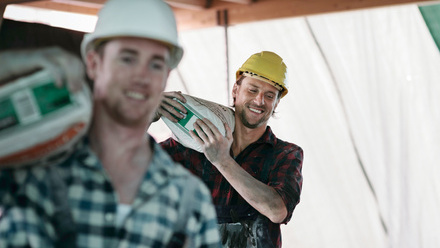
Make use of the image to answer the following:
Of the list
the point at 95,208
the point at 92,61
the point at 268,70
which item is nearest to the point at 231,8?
the point at 268,70

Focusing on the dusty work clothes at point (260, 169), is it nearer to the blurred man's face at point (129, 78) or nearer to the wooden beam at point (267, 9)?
the blurred man's face at point (129, 78)

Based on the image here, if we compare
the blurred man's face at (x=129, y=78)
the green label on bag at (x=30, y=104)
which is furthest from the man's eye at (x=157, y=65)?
the green label on bag at (x=30, y=104)

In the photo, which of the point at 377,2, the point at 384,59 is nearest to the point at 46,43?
the point at 377,2

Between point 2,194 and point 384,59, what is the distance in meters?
3.96

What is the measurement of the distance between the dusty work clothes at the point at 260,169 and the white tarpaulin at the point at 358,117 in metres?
2.08

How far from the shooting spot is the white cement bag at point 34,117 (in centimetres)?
126

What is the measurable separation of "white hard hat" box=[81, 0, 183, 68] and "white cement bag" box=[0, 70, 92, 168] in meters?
0.20

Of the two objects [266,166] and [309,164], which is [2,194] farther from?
[309,164]

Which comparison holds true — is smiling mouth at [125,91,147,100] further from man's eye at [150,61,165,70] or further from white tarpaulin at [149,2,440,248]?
white tarpaulin at [149,2,440,248]

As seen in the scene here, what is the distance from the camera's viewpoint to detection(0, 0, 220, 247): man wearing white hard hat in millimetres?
1318

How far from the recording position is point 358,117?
5023mm

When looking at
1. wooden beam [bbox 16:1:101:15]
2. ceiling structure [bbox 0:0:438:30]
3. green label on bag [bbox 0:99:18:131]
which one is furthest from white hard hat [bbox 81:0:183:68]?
wooden beam [bbox 16:1:101:15]

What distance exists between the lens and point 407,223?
4918 mm

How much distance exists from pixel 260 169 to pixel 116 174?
61.9 inches
